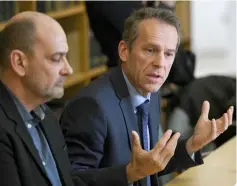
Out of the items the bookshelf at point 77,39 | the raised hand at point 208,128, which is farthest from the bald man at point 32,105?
the bookshelf at point 77,39

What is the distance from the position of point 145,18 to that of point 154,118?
369 mm

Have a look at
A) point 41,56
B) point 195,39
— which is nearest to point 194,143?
point 41,56

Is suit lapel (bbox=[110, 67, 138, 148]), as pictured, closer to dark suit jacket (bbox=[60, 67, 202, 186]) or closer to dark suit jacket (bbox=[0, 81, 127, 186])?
dark suit jacket (bbox=[60, 67, 202, 186])

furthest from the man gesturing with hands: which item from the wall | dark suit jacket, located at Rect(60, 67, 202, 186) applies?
the wall

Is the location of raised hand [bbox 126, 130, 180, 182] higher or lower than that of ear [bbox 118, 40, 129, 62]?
lower

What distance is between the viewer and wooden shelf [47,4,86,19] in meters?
3.76

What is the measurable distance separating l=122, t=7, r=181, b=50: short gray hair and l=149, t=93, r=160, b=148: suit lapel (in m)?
0.25

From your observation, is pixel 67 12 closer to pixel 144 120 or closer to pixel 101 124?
pixel 144 120

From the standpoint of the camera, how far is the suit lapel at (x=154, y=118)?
213 cm

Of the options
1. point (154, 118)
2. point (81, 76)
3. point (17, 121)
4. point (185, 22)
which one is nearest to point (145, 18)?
point (154, 118)

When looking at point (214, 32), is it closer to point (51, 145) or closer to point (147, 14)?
point (147, 14)

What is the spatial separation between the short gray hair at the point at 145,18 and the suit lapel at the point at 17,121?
0.58 meters

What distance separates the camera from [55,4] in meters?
3.79

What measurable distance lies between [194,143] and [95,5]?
4.59 feet
